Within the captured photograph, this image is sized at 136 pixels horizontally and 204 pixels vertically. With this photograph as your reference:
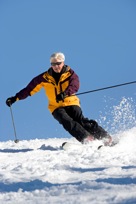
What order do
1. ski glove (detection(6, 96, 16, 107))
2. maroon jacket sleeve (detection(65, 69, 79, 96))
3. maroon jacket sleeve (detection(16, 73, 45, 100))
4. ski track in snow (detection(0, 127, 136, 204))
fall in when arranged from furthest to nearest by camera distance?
1. ski glove (detection(6, 96, 16, 107))
2. maroon jacket sleeve (detection(16, 73, 45, 100))
3. maroon jacket sleeve (detection(65, 69, 79, 96))
4. ski track in snow (detection(0, 127, 136, 204))

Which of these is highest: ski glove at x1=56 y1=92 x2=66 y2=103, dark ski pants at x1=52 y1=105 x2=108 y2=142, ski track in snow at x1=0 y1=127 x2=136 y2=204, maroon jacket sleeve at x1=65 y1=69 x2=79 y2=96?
maroon jacket sleeve at x1=65 y1=69 x2=79 y2=96

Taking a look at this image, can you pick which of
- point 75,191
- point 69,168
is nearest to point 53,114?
point 69,168

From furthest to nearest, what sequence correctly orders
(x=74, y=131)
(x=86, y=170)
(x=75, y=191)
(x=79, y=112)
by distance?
(x=79, y=112) → (x=74, y=131) → (x=86, y=170) → (x=75, y=191)

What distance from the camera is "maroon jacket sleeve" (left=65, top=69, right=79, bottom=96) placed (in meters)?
7.35

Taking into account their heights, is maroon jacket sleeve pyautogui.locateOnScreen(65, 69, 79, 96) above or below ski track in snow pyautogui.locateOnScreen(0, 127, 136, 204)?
above

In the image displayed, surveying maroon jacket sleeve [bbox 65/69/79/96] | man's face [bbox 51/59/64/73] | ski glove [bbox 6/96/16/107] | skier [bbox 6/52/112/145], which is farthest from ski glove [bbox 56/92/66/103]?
ski glove [bbox 6/96/16/107]

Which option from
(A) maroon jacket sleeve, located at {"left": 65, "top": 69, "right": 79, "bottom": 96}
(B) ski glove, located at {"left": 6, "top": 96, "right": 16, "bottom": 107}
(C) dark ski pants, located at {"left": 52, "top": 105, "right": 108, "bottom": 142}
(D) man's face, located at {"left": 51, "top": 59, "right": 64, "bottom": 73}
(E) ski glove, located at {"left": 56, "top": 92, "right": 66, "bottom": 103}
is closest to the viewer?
(C) dark ski pants, located at {"left": 52, "top": 105, "right": 108, "bottom": 142}

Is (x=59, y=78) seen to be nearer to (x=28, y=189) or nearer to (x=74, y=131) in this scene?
(x=74, y=131)

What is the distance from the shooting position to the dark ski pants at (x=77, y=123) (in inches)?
275

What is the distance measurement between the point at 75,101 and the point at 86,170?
3654 millimetres

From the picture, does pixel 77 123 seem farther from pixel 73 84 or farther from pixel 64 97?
pixel 73 84

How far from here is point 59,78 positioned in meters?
7.55

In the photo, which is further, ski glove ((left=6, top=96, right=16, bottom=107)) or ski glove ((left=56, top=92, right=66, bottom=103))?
ski glove ((left=6, top=96, right=16, bottom=107))

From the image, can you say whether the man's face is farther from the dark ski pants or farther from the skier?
the dark ski pants
